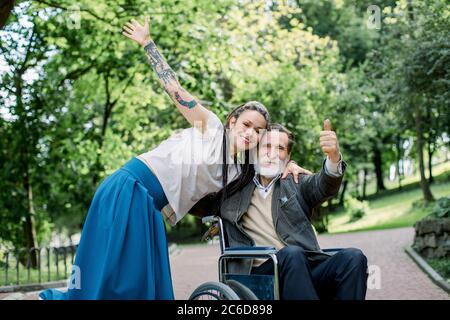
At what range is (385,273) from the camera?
31.7ft

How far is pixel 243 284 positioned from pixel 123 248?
2.11ft

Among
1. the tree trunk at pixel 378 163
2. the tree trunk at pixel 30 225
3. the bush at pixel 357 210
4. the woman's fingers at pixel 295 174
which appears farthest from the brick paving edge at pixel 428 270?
the tree trunk at pixel 378 163

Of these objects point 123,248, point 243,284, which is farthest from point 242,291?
point 123,248

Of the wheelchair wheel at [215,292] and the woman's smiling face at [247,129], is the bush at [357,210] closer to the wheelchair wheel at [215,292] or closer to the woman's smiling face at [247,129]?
the woman's smiling face at [247,129]

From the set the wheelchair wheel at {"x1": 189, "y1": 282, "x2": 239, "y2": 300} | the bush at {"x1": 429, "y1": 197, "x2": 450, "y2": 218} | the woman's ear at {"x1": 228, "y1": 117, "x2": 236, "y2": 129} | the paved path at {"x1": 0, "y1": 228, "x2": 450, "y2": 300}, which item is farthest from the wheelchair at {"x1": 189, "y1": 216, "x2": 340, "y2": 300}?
the bush at {"x1": 429, "y1": 197, "x2": 450, "y2": 218}

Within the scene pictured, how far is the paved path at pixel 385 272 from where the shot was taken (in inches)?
304

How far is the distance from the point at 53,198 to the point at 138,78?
3.87m

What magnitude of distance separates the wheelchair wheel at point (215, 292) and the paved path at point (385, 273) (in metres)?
1.83

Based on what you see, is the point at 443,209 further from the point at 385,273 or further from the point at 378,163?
the point at 378,163

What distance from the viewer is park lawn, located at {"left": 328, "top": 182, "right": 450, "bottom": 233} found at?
2107 centimetres

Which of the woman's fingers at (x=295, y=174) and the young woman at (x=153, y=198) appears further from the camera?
the woman's fingers at (x=295, y=174)

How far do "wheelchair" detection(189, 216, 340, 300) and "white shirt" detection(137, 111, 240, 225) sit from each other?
13.5 inches
